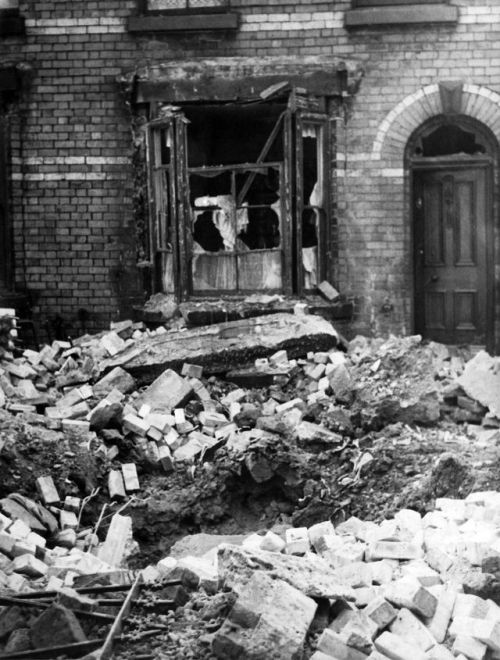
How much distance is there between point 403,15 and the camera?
1223 cm

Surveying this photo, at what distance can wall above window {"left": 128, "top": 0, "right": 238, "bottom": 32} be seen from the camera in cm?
1238

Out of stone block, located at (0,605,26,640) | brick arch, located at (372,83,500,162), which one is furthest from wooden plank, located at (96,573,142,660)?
brick arch, located at (372,83,500,162)

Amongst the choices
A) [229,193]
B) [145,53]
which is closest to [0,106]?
[145,53]

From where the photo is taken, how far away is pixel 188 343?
10977 mm

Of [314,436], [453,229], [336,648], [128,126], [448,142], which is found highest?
[128,126]

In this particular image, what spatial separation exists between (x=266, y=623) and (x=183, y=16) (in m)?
8.79

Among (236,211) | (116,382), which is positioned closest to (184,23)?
(236,211)

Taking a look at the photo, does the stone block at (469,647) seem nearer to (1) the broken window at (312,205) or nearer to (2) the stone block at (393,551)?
(2) the stone block at (393,551)

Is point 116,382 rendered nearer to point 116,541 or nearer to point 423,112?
point 116,541

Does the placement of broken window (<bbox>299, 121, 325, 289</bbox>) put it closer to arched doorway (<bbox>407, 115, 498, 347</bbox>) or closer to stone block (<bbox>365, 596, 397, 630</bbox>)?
arched doorway (<bbox>407, 115, 498, 347</bbox>)

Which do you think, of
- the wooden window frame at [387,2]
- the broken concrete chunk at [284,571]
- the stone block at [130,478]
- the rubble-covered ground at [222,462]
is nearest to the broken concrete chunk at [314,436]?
the rubble-covered ground at [222,462]

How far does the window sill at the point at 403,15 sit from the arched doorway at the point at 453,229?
1148 millimetres

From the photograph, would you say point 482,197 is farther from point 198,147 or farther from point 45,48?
point 45,48

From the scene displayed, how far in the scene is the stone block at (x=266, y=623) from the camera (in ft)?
17.4
